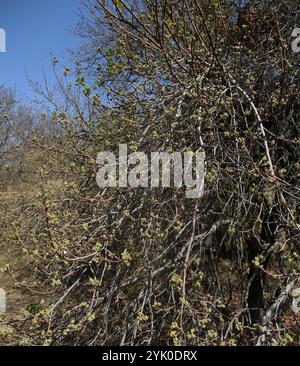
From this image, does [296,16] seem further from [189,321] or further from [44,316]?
[44,316]

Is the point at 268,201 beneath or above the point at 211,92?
beneath

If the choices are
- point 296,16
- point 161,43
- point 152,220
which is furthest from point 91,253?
point 296,16

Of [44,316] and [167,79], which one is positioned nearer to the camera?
[44,316]

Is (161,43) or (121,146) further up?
(161,43)

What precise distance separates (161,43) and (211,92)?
762mm

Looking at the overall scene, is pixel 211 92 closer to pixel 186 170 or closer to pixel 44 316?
pixel 186 170

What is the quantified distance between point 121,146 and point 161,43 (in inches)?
33.4

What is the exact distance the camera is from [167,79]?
2910 millimetres
